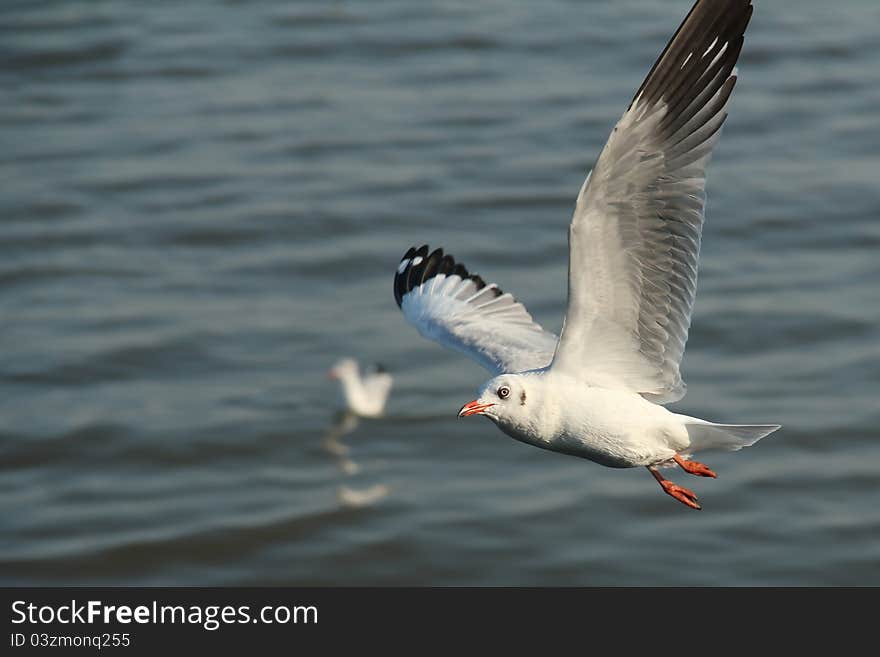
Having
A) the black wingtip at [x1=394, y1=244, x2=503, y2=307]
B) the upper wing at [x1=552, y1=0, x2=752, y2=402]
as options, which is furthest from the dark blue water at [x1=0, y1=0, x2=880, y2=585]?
the upper wing at [x1=552, y1=0, x2=752, y2=402]

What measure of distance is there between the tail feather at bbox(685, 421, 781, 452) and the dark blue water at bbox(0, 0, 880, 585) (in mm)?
8795

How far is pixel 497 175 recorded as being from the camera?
82.0 ft

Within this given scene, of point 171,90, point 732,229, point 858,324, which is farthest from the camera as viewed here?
point 171,90

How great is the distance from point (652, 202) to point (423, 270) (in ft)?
12.4

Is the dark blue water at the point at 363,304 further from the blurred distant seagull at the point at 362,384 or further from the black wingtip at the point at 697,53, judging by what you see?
the black wingtip at the point at 697,53

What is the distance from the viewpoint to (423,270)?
37.2 feet

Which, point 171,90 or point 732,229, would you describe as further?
point 171,90

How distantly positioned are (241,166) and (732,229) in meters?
8.05

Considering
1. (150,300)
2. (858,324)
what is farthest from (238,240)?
(858,324)

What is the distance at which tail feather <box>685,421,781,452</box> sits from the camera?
812 centimetres

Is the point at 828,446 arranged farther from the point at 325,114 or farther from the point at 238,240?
the point at 325,114

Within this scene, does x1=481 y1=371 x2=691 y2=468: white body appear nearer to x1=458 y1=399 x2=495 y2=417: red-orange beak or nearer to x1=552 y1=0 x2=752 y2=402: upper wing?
x1=458 y1=399 x2=495 y2=417: red-orange beak

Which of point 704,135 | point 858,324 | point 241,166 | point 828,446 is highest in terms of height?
point 241,166

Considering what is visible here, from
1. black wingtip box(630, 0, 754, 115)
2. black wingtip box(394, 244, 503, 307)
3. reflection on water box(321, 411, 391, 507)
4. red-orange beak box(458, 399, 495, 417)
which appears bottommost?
red-orange beak box(458, 399, 495, 417)
